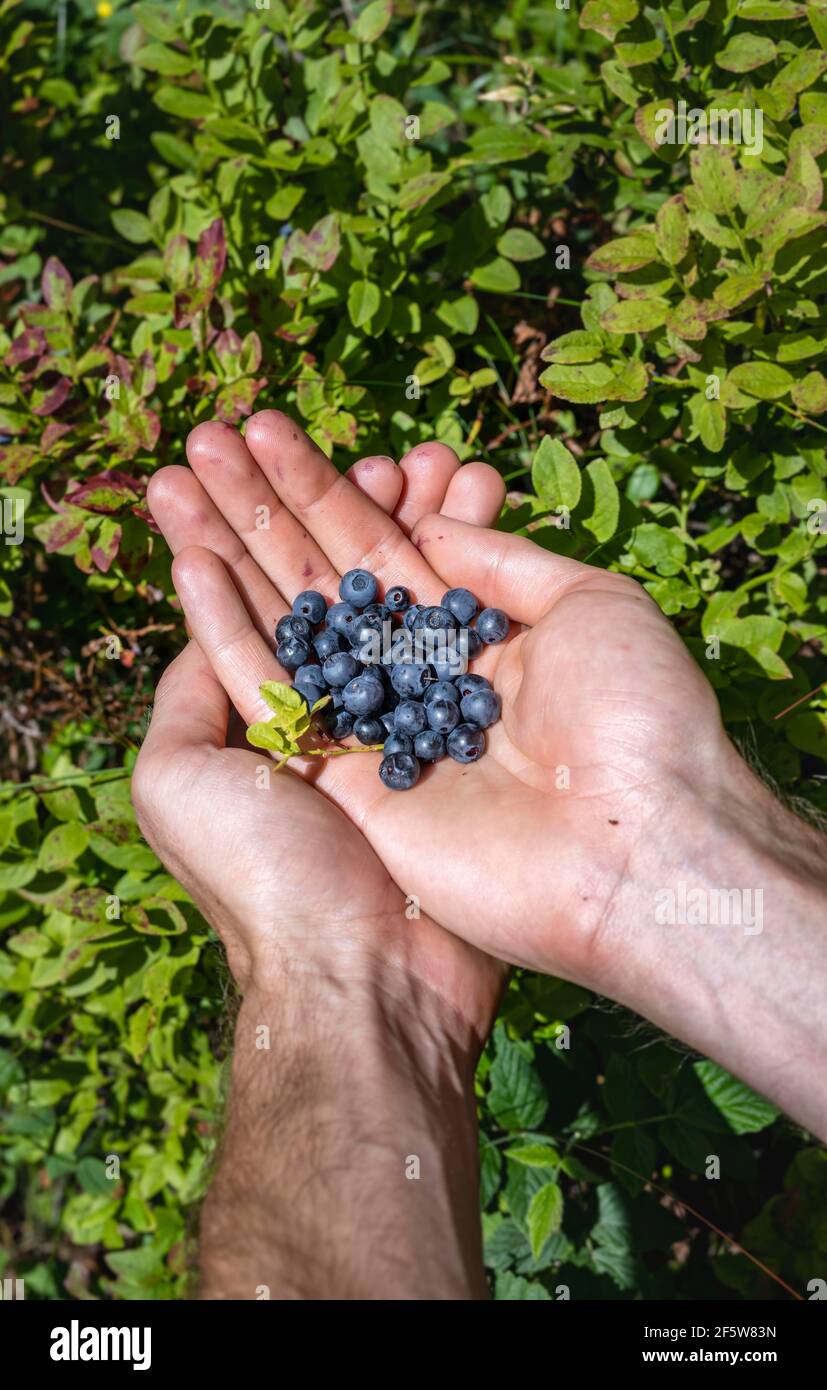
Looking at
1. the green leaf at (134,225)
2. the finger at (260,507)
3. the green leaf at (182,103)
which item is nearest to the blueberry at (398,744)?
the finger at (260,507)

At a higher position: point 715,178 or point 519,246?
point 715,178

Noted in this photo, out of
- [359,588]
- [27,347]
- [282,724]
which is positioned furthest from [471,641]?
[27,347]

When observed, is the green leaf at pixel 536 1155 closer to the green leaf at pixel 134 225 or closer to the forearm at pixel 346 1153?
the forearm at pixel 346 1153

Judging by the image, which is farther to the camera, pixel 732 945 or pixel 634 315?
pixel 634 315

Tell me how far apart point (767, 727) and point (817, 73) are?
136cm

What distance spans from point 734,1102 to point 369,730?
1.21 metres

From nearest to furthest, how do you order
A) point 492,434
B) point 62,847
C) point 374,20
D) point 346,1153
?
point 346,1153, point 62,847, point 374,20, point 492,434

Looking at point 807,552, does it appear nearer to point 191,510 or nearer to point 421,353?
point 421,353

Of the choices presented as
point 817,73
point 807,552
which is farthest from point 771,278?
point 807,552

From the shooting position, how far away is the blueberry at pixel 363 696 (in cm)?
233

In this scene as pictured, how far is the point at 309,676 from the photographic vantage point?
2.34 m

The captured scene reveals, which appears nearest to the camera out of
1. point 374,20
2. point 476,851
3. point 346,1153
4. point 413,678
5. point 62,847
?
point 346,1153

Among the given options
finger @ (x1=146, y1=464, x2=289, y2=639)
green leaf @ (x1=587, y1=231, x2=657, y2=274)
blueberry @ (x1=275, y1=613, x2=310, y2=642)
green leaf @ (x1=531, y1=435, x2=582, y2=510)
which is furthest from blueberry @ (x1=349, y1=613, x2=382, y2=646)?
green leaf @ (x1=587, y1=231, x2=657, y2=274)

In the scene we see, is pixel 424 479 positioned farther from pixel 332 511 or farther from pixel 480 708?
pixel 480 708
